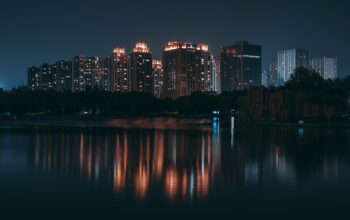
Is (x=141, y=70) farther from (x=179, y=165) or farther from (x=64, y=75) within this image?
(x=179, y=165)

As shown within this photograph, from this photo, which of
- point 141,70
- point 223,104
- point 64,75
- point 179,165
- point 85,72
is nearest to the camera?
point 179,165

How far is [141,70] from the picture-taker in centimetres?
18625

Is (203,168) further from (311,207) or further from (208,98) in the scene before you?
(208,98)

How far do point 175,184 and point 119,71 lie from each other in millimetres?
179020

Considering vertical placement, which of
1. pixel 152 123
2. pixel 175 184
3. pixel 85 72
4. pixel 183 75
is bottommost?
pixel 175 184

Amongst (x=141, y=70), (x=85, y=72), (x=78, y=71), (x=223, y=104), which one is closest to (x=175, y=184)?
(x=223, y=104)

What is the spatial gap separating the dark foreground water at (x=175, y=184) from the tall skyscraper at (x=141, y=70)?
16321cm

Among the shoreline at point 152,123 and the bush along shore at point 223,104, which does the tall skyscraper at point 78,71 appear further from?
the shoreline at point 152,123

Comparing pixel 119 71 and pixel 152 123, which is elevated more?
A: pixel 119 71

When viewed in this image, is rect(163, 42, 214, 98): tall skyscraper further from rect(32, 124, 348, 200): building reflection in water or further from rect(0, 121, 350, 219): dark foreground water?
rect(0, 121, 350, 219): dark foreground water

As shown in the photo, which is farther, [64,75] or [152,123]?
[64,75]

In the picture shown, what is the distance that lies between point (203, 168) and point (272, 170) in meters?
2.36

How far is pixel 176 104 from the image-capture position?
411 feet

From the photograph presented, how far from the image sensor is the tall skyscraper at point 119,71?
7303 inches
